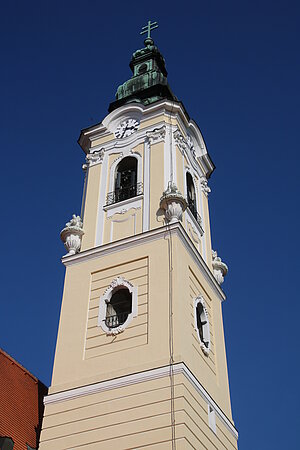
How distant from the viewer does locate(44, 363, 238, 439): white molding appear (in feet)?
53.8

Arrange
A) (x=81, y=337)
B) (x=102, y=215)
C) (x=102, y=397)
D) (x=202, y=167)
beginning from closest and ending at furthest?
(x=102, y=397) < (x=81, y=337) < (x=102, y=215) < (x=202, y=167)

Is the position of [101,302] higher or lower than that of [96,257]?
lower

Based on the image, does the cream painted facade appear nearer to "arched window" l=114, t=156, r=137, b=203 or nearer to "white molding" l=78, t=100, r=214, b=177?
"white molding" l=78, t=100, r=214, b=177

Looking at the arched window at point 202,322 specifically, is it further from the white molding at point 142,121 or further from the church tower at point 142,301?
the white molding at point 142,121

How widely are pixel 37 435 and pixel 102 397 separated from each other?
126 inches

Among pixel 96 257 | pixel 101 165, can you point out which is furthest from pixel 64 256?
pixel 101 165

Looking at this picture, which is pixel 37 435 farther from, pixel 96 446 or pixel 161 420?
pixel 161 420

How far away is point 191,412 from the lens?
1598 centimetres

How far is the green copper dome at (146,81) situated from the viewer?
2625 centimetres

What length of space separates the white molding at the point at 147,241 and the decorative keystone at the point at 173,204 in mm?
493

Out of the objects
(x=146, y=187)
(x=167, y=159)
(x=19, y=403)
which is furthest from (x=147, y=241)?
(x=19, y=403)

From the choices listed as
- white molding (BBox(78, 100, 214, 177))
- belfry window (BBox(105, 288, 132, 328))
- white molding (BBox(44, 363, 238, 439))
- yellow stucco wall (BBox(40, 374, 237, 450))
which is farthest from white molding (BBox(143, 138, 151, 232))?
yellow stucco wall (BBox(40, 374, 237, 450))

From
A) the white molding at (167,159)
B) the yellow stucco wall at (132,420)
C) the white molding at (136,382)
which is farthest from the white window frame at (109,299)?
the white molding at (167,159)

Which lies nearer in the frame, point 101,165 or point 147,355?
point 147,355
